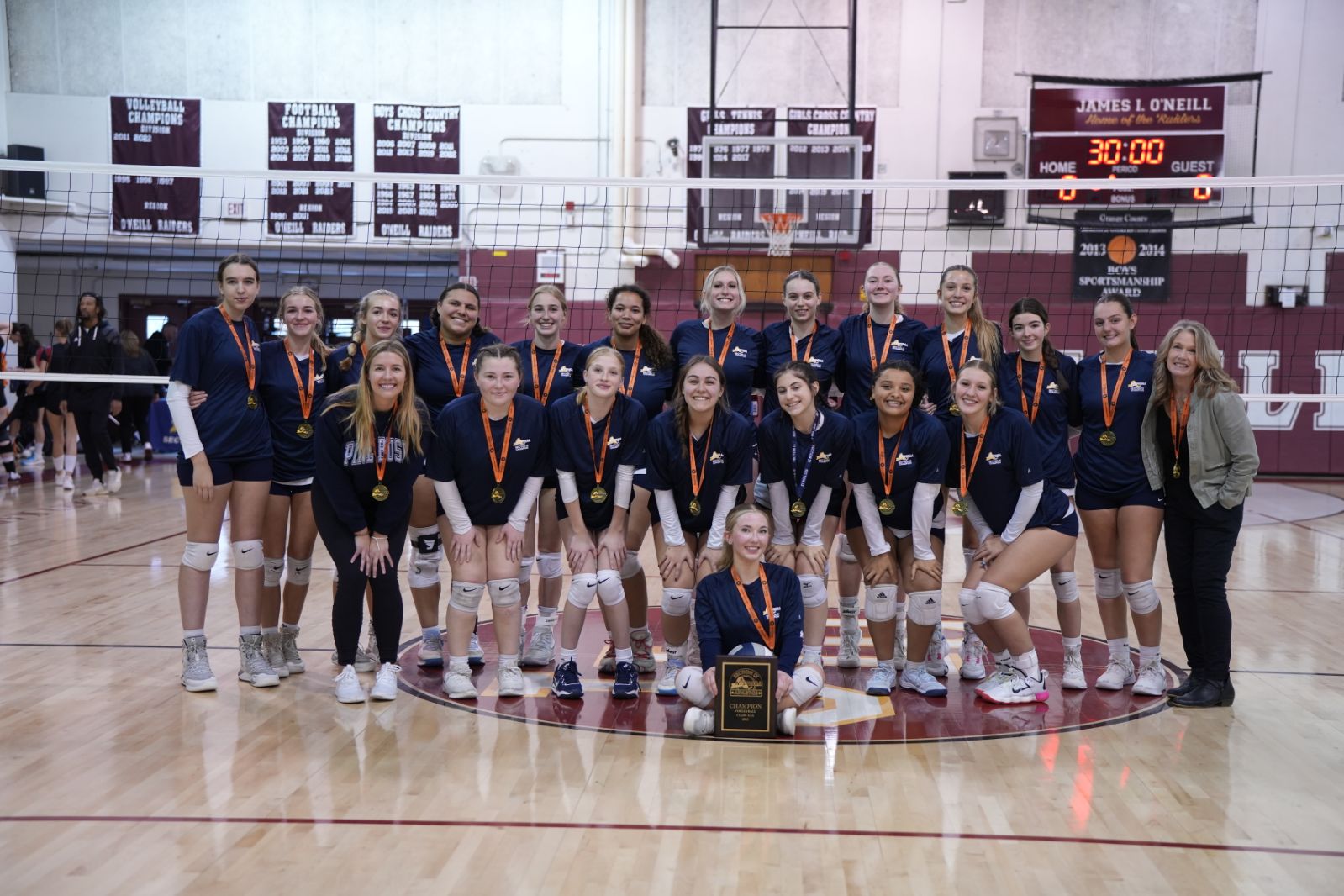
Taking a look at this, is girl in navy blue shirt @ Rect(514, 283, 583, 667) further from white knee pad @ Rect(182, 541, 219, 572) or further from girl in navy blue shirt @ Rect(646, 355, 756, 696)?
white knee pad @ Rect(182, 541, 219, 572)

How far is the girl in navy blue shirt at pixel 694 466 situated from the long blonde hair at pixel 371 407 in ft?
3.28

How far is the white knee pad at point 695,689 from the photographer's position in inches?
181

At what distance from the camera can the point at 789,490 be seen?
491cm

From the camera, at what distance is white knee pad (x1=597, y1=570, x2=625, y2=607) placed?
4.89 meters

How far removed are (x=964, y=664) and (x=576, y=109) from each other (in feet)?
36.4

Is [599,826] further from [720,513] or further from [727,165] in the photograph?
[727,165]

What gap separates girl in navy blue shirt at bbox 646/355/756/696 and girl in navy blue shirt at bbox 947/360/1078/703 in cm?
94

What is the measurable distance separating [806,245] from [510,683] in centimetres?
972

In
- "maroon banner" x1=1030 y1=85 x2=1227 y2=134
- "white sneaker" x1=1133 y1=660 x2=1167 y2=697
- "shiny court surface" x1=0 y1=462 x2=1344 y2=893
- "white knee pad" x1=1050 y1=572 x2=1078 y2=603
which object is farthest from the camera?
"maroon banner" x1=1030 y1=85 x2=1227 y2=134

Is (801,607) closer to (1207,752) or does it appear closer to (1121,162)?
(1207,752)

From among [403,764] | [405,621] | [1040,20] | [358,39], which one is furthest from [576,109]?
[403,764]

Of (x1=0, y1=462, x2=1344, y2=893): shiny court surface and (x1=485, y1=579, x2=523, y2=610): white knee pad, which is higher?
(x1=485, y1=579, x2=523, y2=610): white knee pad

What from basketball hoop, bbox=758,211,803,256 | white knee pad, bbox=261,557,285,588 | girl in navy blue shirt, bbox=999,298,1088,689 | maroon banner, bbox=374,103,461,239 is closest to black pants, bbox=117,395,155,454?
maroon banner, bbox=374,103,461,239

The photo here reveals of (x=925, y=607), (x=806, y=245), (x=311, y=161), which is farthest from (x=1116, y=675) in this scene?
(x=311, y=161)
